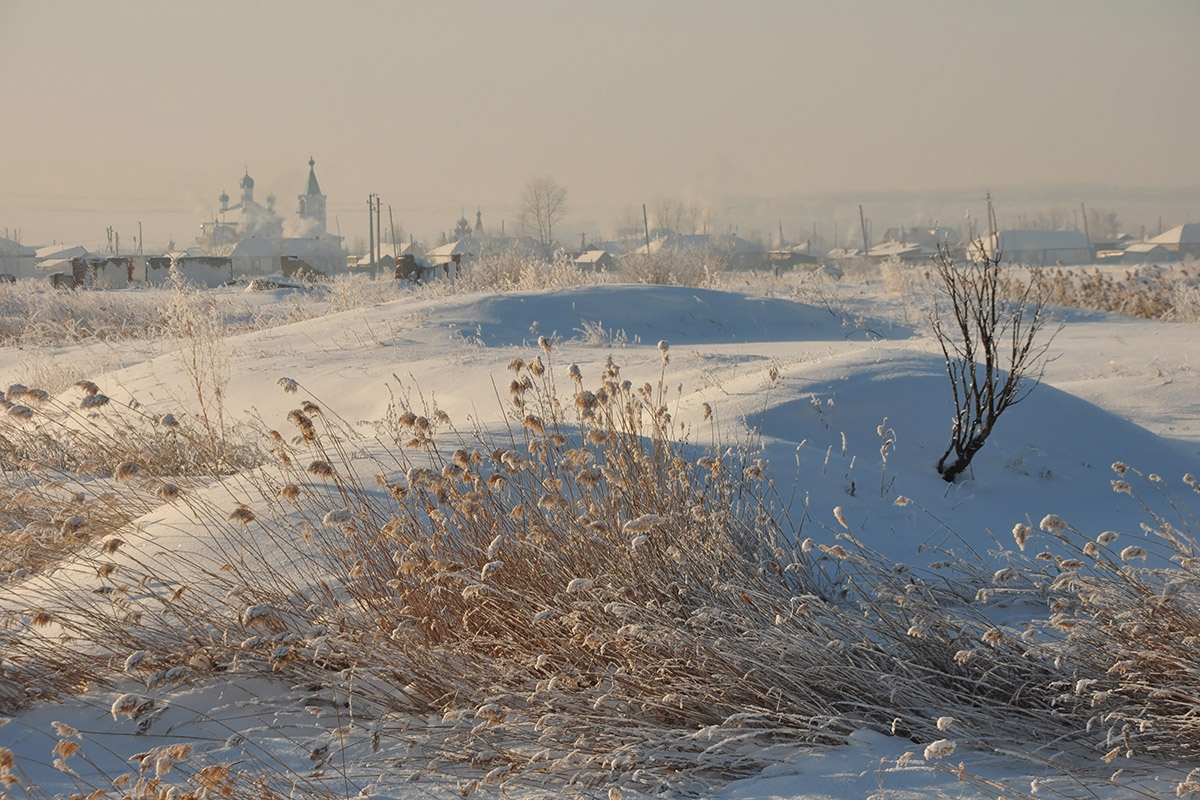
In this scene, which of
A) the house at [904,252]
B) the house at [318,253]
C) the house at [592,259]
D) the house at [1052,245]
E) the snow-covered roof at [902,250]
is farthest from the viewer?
the snow-covered roof at [902,250]

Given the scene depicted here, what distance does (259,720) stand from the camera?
10.0 feet

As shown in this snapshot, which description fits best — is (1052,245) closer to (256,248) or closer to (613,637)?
(256,248)

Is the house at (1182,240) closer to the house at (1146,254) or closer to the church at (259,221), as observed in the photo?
the house at (1146,254)

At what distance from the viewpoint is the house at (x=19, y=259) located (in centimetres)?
7447

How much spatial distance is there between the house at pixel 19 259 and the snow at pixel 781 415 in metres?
→ 71.7

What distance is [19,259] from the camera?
78.1 meters

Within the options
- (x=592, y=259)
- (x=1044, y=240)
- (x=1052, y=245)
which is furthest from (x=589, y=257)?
(x=1052, y=245)

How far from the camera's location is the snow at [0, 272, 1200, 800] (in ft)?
9.18

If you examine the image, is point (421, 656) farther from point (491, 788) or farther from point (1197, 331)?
point (1197, 331)

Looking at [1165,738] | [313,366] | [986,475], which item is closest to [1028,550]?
[986,475]

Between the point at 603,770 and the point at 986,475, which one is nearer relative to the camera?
the point at 603,770

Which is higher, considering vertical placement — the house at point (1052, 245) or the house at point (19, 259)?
the house at point (19, 259)

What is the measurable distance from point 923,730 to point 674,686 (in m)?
0.67

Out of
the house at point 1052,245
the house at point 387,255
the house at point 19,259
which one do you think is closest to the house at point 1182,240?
the house at point 1052,245
